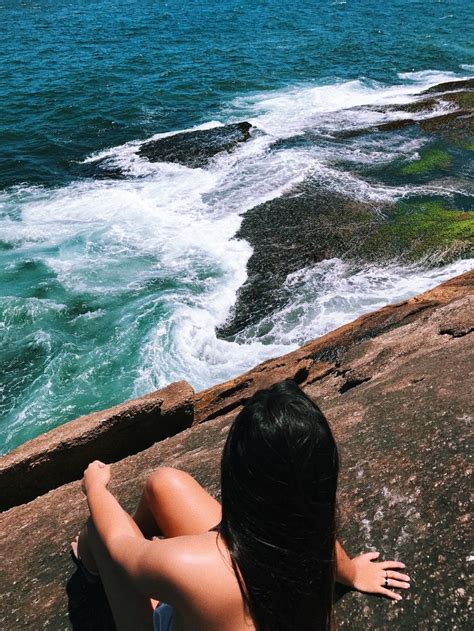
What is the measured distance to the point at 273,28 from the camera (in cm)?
4003

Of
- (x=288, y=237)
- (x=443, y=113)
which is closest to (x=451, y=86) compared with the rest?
(x=443, y=113)

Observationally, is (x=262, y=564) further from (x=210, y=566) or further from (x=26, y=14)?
(x=26, y=14)

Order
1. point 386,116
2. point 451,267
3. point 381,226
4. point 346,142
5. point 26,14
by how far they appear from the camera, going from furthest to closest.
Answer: point 26,14 < point 386,116 < point 346,142 < point 381,226 < point 451,267

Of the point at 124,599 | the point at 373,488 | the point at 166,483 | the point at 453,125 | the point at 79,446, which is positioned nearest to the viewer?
the point at 124,599

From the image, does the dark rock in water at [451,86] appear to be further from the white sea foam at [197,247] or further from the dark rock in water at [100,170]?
the dark rock in water at [100,170]

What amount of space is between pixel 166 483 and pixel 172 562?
94 cm

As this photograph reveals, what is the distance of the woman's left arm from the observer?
3087 millimetres

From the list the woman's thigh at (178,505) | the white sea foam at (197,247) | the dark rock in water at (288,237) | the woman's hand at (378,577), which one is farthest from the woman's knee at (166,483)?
the dark rock in water at (288,237)

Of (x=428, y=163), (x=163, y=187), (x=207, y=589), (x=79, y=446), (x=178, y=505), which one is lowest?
(x=163, y=187)

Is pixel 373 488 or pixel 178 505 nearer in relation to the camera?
pixel 178 505

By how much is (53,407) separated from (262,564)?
8.92 m

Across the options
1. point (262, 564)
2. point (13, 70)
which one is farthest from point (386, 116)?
point (262, 564)

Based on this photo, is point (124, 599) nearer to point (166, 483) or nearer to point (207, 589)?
point (166, 483)

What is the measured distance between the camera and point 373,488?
151 inches
